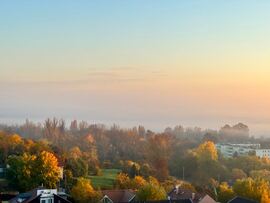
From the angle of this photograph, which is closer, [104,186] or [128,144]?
[104,186]

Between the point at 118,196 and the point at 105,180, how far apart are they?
446 inches

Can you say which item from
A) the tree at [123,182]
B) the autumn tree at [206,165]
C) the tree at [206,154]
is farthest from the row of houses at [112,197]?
the tree at [206,154]

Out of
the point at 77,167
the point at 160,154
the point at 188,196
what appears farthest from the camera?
the point at 160,154

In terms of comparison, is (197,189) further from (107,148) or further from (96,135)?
(96,135)

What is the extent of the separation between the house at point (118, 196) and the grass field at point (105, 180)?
581 cm

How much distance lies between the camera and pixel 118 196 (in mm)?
34781

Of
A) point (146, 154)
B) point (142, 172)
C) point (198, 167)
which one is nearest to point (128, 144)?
point (146, 154)

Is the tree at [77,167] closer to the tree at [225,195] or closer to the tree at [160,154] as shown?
the tree at [160,154]

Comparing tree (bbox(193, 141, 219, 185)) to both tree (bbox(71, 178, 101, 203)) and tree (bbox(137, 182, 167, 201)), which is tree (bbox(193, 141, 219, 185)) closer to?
tree (bbox(137, 182, 167, 201))

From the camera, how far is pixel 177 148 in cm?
6850

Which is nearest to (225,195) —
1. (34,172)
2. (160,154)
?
(34,172)

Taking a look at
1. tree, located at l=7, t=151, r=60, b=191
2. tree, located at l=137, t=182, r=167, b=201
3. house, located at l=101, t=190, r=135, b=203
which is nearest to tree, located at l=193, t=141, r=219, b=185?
house, located at l=101, t=190, r=135, b=203

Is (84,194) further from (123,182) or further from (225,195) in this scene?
(225,195)

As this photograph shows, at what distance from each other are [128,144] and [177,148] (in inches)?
320
